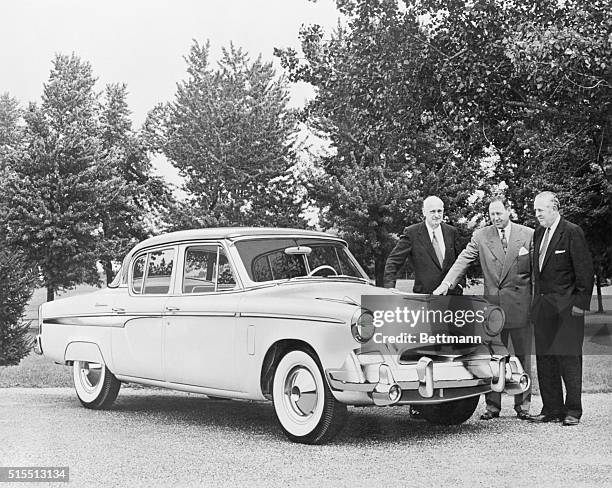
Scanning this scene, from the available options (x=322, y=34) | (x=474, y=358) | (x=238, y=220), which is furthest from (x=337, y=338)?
(x=238, y=220)

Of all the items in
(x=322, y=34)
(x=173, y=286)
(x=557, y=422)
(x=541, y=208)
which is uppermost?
(x=322, y=34)

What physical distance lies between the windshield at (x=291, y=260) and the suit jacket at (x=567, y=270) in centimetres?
177

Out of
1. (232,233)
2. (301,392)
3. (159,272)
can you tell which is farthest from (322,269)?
(159,272)

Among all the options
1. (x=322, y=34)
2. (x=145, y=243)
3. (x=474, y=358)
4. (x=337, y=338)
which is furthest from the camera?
(x=322, y=34)

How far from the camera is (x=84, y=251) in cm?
3375

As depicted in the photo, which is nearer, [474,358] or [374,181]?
[474,358]

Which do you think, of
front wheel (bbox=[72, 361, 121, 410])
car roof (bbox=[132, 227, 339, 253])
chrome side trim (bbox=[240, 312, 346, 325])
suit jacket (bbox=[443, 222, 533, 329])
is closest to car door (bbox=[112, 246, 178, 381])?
car roof (bbox=[132, 227, 339, 253])

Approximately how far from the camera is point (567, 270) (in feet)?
26.0

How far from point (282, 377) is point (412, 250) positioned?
2256 millimetres

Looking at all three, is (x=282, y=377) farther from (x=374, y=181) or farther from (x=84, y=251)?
(x=84, y=251)

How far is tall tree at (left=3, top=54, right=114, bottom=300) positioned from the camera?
32.8 m

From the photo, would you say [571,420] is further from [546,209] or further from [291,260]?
[291,260]

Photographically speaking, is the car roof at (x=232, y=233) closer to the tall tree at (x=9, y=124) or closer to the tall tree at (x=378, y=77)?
the tall tree at (x=378, y=77)

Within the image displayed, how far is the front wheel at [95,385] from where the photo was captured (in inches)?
357
